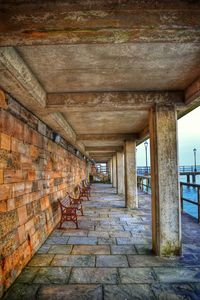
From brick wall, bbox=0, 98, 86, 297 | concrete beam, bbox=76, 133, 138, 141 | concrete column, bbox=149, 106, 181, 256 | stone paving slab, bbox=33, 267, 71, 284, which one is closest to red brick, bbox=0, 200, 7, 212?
brick wall, bbox=0, 98, 86, 297

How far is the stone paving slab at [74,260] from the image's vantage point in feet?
12.1

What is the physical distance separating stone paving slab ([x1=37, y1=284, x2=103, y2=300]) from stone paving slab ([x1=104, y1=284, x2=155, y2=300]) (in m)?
0.11

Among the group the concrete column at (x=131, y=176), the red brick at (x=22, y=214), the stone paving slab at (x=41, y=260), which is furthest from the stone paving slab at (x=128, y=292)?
the concrete column at (x=131, y=176)

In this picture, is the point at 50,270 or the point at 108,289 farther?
the point at 50,270

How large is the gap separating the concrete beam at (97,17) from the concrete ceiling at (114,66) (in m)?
0.72

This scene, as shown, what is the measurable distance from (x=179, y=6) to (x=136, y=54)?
0.97 meters

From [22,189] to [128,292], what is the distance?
2184 millimetres

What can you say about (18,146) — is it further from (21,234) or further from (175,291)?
(175,291)

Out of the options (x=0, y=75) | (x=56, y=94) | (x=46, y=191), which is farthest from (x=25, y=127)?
(x=46, y=191)

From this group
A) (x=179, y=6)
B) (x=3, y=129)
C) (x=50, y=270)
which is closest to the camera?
(x=179, y=6)

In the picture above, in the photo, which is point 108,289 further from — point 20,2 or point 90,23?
point 20,2

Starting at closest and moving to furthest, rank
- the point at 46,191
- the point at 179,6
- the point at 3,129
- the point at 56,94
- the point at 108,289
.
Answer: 1. the point at 179,6
2. the point at 108,289
3. the point at 3,129
4. the point at 56,94
5. the point at 46,191

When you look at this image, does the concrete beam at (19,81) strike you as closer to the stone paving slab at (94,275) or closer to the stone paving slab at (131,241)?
the stone paving slab at (94,275)

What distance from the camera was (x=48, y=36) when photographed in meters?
1.82
